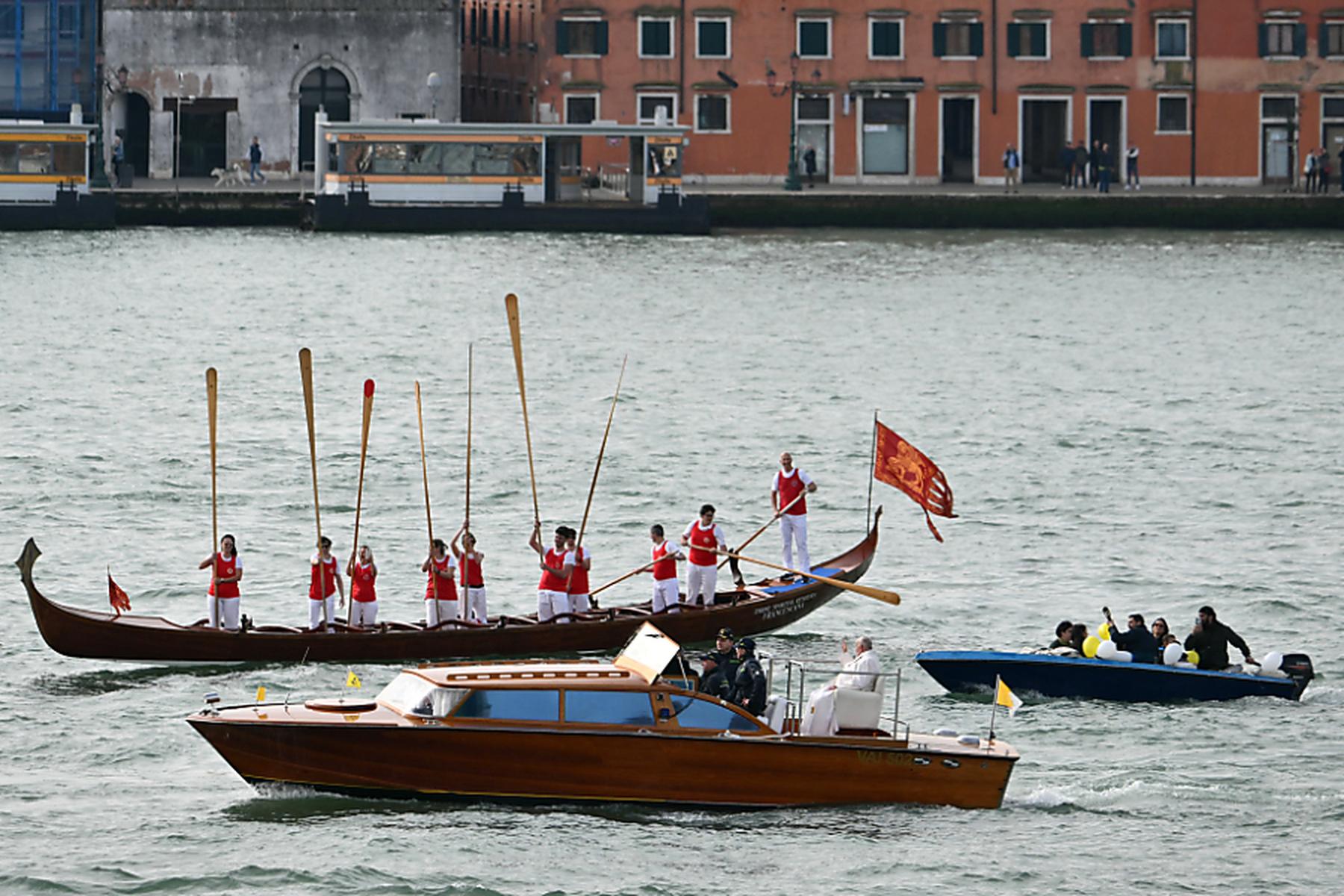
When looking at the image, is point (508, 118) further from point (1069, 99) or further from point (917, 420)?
point (917, 420)

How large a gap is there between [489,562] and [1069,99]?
53.2m

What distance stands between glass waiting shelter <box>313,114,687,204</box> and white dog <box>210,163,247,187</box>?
6.48m

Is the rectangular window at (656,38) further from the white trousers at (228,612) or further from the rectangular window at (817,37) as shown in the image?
the white trousers at (228,612)

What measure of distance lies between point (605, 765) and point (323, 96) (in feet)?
209

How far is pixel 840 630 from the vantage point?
98.9 ft

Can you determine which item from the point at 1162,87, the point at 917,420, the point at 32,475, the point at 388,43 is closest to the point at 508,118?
the point at 388,43

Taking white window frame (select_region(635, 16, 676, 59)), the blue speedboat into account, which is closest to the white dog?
white window frame (select_region(635, 16, 676, 59))

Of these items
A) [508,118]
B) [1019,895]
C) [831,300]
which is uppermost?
[508,118]

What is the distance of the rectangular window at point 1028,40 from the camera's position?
8319 centimetres

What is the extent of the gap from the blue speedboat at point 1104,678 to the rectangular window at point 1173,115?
58.9m

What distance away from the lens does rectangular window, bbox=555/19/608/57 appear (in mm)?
83062

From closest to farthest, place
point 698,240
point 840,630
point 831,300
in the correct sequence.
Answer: point 840,630 < point 831,300 < point 698,240

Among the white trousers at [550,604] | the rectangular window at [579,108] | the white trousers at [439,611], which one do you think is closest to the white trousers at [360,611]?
the white trousers at [439,611]

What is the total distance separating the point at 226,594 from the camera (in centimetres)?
2736
